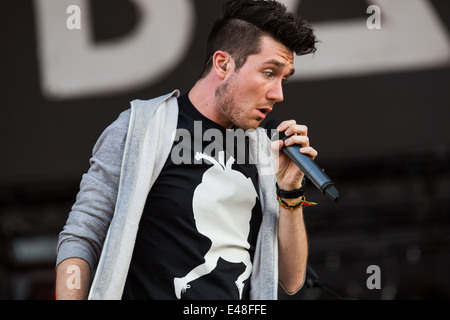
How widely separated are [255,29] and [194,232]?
633mm

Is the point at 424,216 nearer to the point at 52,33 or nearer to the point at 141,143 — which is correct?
the point at 52,33

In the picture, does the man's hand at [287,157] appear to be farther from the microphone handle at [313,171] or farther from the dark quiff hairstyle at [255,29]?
the dark quiff hairstyle at [255,29]

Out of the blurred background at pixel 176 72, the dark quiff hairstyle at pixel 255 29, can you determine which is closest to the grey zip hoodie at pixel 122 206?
the dark quiff hairstyle at pixel 255 29

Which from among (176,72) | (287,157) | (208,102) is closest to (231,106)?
(208,102)

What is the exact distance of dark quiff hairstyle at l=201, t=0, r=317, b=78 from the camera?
1822 mm

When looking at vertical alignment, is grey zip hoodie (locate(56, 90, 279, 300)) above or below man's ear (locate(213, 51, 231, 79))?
below

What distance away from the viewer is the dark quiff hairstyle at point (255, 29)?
5.98 feet

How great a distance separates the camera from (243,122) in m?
1.77

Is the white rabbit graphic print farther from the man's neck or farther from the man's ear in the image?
the man's ear

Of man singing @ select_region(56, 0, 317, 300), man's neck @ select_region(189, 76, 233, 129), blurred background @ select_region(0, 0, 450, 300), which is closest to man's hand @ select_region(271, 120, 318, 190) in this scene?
man singing @ select_region(56, 0, 317, 300)

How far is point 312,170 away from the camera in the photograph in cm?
163

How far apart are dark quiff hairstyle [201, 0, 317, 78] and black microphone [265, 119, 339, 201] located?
10.8 inches

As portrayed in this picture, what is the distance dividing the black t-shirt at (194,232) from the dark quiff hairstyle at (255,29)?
0.30 meters
